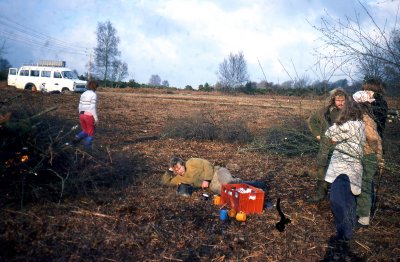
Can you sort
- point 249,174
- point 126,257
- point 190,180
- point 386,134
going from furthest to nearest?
1. point 249,174
2. point 190,180
3. point 386,134
4. point 126,257

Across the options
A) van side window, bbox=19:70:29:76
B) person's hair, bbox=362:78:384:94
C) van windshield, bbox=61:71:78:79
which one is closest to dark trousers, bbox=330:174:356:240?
person's hair, bbox=362:78:384:94

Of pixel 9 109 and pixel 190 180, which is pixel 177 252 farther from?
pixel 9 109

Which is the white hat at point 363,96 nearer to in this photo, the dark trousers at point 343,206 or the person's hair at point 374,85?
the person's hair at point 374,85

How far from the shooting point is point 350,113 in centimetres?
437

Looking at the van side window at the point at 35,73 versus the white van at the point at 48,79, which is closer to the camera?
the white van at the point at 48,79

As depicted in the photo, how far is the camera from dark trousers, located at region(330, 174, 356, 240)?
4168 millimetres

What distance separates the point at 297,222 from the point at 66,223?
2.76 m

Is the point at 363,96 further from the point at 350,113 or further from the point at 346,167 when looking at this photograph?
the point at 346,167

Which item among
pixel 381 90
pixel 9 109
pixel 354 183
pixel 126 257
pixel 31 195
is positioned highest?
pixel 381 90

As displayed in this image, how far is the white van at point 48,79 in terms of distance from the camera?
24.9 meters

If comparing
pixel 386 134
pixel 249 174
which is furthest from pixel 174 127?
pixel 386 134

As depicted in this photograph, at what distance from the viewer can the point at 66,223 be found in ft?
13.3

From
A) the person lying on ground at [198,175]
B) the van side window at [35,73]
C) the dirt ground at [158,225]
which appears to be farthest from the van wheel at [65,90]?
the person lying on ground at [198,175]

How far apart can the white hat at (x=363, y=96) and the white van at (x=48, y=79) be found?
2276 cm
